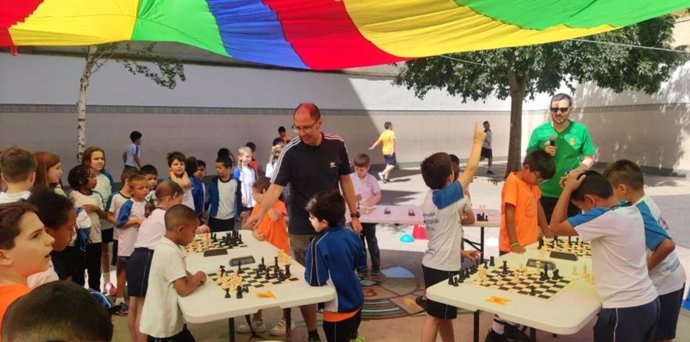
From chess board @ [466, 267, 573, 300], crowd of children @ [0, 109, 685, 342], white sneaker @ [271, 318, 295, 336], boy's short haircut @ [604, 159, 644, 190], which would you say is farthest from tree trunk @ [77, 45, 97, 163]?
boy's short haircut @ [604, 159, 644, 190]

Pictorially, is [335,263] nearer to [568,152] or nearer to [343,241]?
[343,241]

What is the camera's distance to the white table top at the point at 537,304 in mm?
2350

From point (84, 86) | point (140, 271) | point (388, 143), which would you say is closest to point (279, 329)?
point (140, 271)

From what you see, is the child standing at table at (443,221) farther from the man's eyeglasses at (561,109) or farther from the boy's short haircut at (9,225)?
the boy's short haircut at (9,225)

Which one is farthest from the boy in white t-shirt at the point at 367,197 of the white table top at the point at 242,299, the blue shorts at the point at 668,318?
the blue shorts at the point at 668,318

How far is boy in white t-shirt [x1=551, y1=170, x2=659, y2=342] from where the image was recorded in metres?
2.56

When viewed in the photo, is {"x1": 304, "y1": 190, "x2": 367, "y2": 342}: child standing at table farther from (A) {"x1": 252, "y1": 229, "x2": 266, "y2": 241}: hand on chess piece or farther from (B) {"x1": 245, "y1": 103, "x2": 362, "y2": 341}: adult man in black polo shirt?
(A) {"x1": 252, "y1": 229, "x2": 266, "y2": 241}: hand on chess piece

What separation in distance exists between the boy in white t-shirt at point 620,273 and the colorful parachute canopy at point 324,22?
1225 millimetres

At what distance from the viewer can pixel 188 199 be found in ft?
17.5

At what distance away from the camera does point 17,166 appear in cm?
316

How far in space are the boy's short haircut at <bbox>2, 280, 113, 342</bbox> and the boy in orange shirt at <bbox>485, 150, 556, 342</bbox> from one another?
3.08 metres

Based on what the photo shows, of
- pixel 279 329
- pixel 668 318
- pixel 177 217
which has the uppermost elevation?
pixel 177 217

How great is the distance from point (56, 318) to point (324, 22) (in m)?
2.66

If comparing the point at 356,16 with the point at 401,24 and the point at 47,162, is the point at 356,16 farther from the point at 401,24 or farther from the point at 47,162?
the point at 47,162
